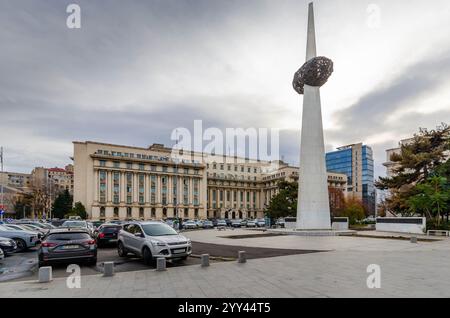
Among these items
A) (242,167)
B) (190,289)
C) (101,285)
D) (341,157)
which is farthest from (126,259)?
(341,157)

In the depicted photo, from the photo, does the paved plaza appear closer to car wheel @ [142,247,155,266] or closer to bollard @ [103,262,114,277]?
bollard @ [103,262,114,277]

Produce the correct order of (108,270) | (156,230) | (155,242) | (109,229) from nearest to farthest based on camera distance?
(108,270) → (155,242) → (156,230) → (109,229)

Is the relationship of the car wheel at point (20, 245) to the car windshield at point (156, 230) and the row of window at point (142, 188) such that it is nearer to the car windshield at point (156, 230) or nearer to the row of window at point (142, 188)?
the car windshield at point (156, 230)

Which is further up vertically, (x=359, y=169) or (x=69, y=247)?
(x=359, y=169)

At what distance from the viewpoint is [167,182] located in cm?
9462

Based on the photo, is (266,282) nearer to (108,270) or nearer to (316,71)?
(108,270)

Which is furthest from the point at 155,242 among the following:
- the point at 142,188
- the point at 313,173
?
the point at 142,188

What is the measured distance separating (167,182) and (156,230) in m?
82.5

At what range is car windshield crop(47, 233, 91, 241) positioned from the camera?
1191 centimetres

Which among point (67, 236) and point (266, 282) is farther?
point (67, 236)

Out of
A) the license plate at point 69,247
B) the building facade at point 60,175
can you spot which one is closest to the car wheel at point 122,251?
the license plate at point 69,247

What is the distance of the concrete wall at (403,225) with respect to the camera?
2947 cm

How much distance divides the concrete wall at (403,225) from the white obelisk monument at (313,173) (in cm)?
850

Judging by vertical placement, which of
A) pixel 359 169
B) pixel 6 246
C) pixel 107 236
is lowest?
pixel 107 236
